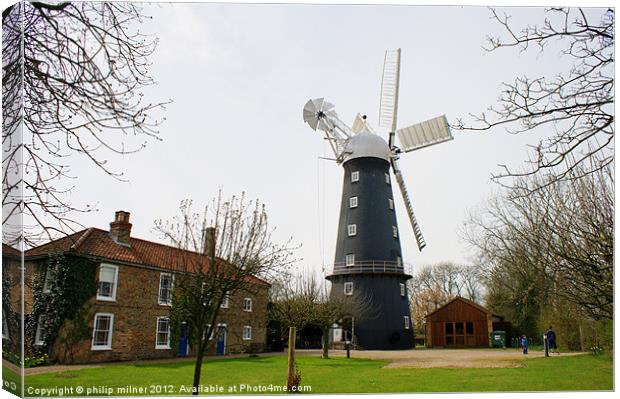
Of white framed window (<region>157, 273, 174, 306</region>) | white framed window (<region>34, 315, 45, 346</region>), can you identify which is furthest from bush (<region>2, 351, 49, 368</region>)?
white framed window (<region>157, 273, 174, 306</region>)

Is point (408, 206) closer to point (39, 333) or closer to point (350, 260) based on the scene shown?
point (350, 260)

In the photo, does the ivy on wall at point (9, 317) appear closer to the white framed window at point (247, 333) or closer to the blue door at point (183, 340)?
the blue door at point (183, 340)

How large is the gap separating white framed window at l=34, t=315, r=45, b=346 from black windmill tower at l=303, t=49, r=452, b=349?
39.9 feet

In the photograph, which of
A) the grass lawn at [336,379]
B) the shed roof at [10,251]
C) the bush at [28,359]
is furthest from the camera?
the grass lawn at [336,379]

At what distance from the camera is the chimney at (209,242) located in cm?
782

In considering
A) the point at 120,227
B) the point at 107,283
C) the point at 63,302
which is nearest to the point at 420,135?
the point at 107,283

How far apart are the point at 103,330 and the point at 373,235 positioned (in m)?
11.4

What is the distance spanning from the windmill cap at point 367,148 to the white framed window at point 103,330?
11956 mm

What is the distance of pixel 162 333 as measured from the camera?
11.6 metres

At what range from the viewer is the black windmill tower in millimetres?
19922

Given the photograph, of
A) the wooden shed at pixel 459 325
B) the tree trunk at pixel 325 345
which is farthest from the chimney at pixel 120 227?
the wooden shed at pixel 459 325

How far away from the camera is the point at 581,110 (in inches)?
213

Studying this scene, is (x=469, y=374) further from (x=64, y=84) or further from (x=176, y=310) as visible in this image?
(x=64, y=84)

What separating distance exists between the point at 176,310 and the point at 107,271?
13.0 feet
